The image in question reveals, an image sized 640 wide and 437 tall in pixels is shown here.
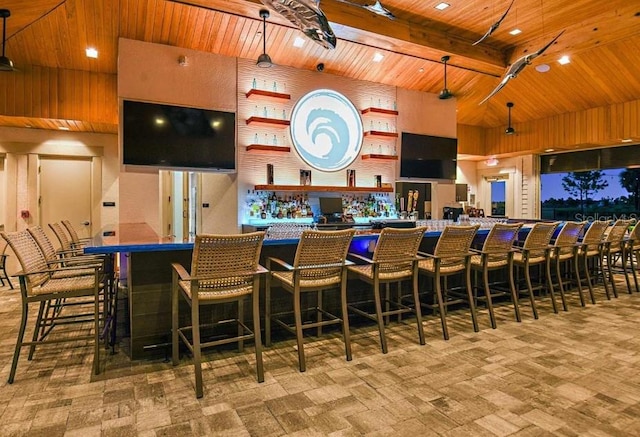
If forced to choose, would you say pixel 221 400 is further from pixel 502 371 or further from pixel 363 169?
pixel 363 169

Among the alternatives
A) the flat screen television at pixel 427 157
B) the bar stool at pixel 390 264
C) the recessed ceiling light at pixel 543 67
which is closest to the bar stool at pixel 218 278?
the bar stool at pixel 390 264

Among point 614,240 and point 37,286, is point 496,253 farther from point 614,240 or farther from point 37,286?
point 37,286

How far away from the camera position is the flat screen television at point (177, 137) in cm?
522

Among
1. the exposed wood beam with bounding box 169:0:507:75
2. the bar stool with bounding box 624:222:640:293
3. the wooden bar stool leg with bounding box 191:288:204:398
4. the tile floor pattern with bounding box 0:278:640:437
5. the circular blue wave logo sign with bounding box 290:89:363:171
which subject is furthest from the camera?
the circular blue wave logo sign with bounding box 290:89:363:171

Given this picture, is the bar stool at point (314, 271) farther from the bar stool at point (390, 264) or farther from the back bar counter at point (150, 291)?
the back bar counter at point (150, 291)

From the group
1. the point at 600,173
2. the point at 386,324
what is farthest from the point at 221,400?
the point at 600,173

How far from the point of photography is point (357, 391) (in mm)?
2562

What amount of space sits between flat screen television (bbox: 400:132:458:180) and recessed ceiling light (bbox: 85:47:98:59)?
5.09 m

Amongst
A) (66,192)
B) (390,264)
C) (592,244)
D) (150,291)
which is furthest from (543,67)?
(66,192)

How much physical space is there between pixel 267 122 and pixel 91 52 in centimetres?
266

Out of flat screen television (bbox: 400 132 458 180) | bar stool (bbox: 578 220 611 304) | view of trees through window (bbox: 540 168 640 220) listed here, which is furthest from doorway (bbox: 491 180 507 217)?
bar stool (bbox: 578 220 611 304)

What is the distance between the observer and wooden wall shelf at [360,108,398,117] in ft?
22.5

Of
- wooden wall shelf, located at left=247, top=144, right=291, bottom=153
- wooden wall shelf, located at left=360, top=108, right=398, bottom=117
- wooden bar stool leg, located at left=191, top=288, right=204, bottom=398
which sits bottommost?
wooden bar stool leg, located at left=191, top=288, right=204, bottom=398

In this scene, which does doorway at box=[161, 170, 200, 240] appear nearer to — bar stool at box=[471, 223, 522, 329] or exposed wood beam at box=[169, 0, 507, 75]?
exposed wood beam at box=[169, 0, 507, 75]
